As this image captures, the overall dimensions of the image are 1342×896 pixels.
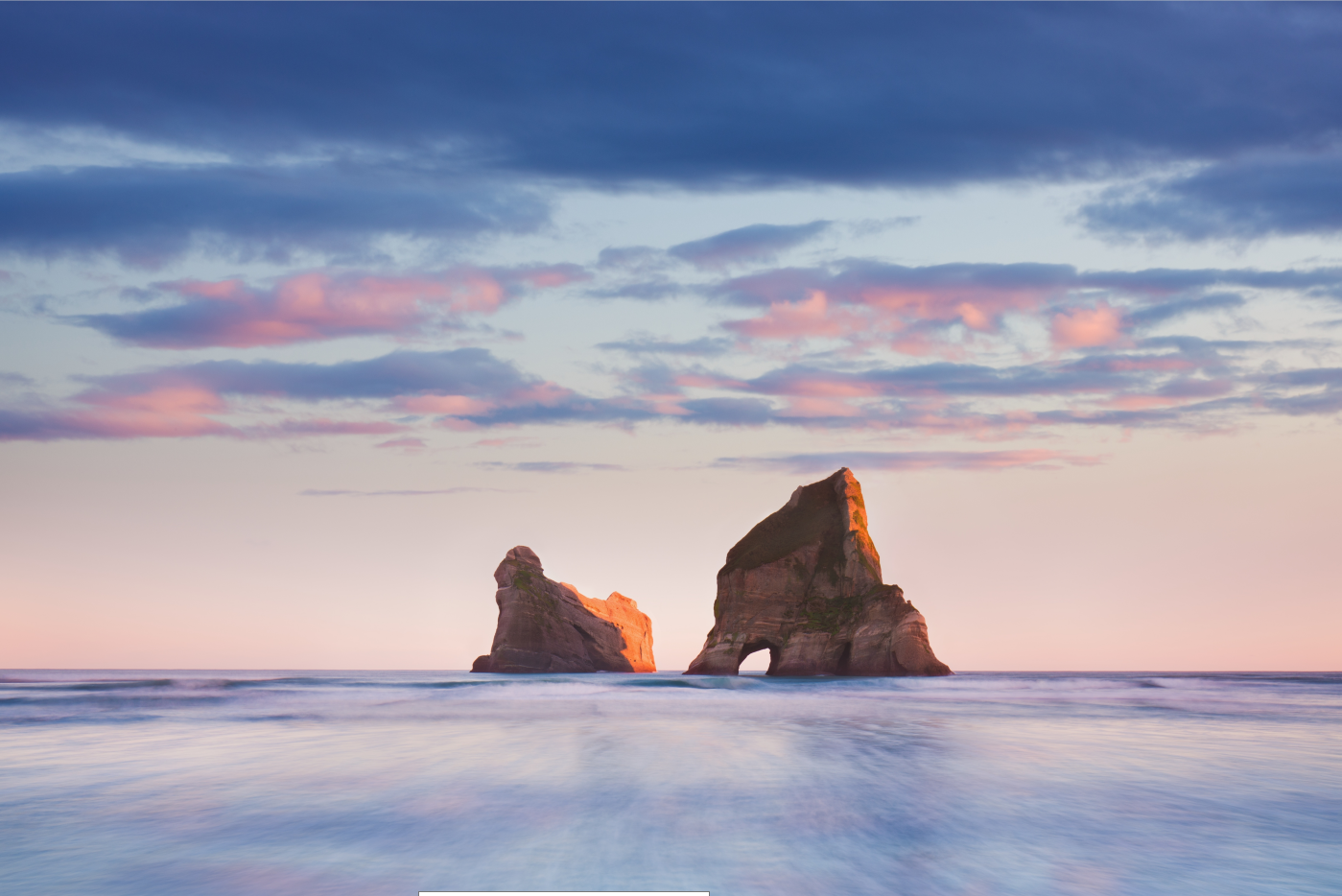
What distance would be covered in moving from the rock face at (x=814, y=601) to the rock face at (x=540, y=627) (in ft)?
70.1

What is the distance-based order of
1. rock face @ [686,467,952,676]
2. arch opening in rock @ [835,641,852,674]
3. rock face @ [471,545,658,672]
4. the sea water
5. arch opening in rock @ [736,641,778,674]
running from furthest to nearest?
1. rock face @ [471,545,658,672]
2. arch opening in rock @ [736,641,778,674]
3. arch opening in rock @ [835,641,852,674]
4. rock face @ [686,467,952,676]
5. the sea water

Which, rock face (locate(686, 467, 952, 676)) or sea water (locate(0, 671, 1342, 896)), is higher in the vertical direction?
rock face (locate(686, 467, 952, 676))

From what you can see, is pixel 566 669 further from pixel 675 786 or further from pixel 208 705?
pixel 675 786

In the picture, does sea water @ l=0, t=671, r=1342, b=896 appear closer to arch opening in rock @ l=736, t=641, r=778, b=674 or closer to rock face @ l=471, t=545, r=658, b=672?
arch opening in rock @ l=736, t=641, r=778, b=674

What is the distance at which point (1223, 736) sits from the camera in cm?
1886

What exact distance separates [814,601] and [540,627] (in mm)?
32480

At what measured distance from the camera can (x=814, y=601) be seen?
220 feet

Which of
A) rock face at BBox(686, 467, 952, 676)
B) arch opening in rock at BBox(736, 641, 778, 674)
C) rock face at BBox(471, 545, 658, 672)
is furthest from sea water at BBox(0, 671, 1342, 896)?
rock face at BBox(471, 545, 658, 672)

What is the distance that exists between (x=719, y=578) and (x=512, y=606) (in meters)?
25.5

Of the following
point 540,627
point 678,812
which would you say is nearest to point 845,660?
point 540,627

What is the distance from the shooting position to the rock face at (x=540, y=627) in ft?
287

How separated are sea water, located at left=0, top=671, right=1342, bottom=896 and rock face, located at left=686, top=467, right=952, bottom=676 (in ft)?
133

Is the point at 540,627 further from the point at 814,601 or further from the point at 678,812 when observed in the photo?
the point at 678,812

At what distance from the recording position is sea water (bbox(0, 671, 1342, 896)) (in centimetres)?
725
